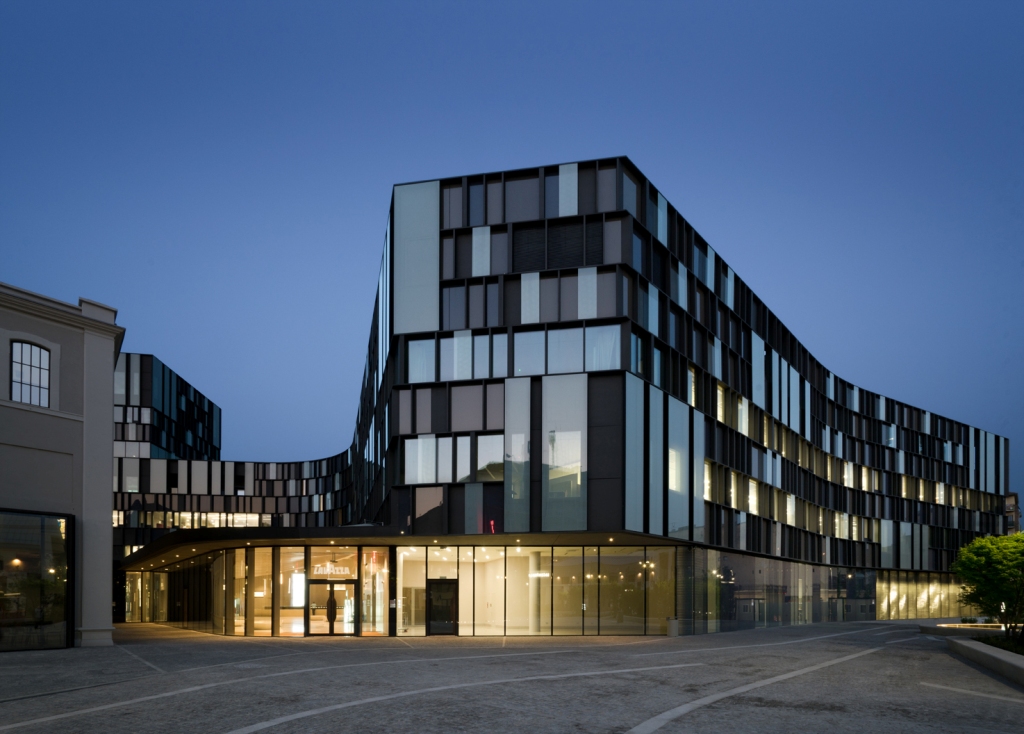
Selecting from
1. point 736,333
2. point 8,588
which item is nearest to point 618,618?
point 736,333

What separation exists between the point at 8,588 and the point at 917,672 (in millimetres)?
24383

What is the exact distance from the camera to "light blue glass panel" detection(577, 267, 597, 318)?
129ft

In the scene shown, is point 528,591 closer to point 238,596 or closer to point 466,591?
point 466,591

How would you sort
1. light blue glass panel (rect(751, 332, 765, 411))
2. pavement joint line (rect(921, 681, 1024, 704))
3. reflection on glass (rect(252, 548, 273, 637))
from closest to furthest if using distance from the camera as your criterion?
pavement joint line (rect(921, 681, 1024, 704)), reflection on glass (rect(252, 548, 273, 637)), light blue glass panel (rect(751, 332, 765, 411))

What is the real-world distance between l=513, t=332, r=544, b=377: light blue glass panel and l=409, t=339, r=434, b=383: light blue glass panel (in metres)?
3.41

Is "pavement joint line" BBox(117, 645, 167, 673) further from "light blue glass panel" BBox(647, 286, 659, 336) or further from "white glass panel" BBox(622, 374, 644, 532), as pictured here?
"light blue glass panel" BBox(647, 286, 659, 336)

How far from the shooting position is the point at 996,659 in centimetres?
2394

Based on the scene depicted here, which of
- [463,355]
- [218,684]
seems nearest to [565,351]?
[463,355]

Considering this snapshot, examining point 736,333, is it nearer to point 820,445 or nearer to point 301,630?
point 820,445

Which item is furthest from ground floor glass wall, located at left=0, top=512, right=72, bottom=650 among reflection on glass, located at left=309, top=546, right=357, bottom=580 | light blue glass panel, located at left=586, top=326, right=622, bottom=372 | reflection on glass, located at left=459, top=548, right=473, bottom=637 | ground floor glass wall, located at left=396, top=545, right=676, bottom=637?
light blue glass panel, located at left=586, top=326, right=622, bottom=372

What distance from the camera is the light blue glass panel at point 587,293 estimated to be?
39312 millimetres

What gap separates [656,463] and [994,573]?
46.3 ft

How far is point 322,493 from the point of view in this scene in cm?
9750

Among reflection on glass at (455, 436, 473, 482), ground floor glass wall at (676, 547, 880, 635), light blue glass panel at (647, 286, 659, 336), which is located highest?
light blue glass panel at (647, 286, 659, 336)
